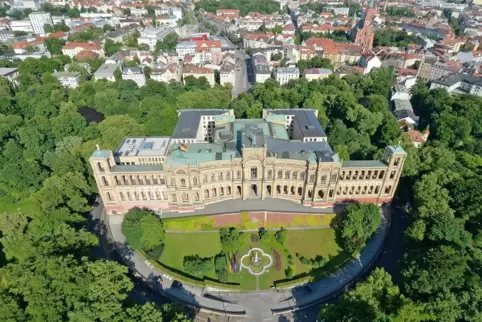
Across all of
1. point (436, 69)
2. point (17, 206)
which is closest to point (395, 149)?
point (17, 206)

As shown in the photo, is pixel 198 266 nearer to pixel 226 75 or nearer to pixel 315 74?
pixel 226 75

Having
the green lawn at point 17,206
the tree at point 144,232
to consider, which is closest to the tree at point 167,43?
the green lawn at point 17,206

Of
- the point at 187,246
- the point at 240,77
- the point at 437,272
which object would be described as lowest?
the point at 187,246

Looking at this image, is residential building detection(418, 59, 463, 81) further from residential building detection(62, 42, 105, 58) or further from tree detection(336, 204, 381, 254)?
residential building detection(62, 42, 105, 58)

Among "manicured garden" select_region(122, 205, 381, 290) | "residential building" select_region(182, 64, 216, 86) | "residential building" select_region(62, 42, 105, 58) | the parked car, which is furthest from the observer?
"residential building" select_region(62, 42, 105, 58)

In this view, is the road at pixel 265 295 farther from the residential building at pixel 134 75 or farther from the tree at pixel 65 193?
the residential building at pixel 134 75

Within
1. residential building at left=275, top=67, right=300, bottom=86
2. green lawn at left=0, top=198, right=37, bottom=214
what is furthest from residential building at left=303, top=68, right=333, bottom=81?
green lawn at left=0, top=198, right=37, bottom=214

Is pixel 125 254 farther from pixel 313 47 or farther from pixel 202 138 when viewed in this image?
pixel 313 47
